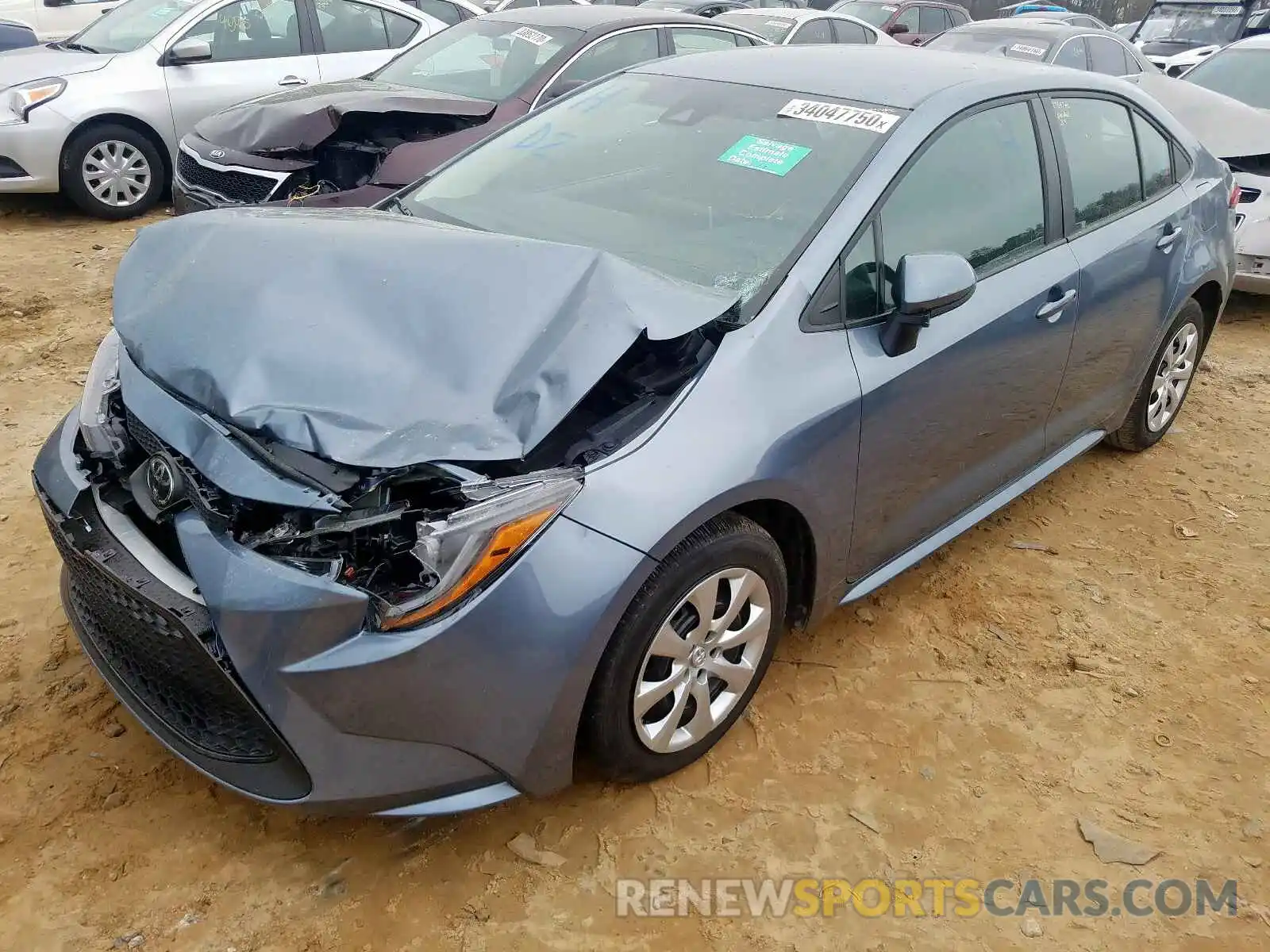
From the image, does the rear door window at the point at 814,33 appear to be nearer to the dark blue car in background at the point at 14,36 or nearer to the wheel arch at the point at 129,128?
the wheel arch at the point at 129,128

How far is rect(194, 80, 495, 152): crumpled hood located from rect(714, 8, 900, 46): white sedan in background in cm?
474

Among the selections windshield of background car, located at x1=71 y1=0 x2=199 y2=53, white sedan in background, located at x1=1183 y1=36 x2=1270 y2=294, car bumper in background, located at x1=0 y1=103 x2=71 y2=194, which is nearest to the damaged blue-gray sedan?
white sedan in background, located at x1=1183 y1=36 x2=1270 y2=294

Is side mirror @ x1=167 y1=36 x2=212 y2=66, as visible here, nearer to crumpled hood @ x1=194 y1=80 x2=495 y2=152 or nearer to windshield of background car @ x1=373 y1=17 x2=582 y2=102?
crumpled hood @ x1=194 y1=80 x2=495 y2=152

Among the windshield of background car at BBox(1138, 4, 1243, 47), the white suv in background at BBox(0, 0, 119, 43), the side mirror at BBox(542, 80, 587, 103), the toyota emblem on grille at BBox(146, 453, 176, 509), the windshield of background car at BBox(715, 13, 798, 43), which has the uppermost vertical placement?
the white suv in background at BBox(0, 0, 119, 43)

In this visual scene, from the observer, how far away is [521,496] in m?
1.92

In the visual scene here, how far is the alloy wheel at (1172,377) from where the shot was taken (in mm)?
4097

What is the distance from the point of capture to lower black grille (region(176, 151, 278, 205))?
5457mm

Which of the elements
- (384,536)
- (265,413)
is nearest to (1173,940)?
(384,536)

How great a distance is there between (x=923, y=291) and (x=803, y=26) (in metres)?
8.42

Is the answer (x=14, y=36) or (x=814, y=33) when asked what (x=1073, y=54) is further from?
(x=14, y=36)

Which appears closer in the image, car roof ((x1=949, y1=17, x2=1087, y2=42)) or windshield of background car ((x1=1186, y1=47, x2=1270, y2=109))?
windshield of background car ((x1=1186, y1=47, x2=1270, y2=109))

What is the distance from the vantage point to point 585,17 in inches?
246

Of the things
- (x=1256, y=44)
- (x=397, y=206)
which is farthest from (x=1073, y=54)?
(x=397, y=206)

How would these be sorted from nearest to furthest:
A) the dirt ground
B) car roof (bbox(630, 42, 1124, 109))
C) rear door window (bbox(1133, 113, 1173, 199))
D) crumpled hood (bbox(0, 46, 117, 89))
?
1. the dirt ground
2. car roof (bbox(630, 42, 1124, 109))
3. rear door window (bbox(1133, 113, 1173, 199))
4. crumpled hood (bbox(0, 46, 117, 89))
